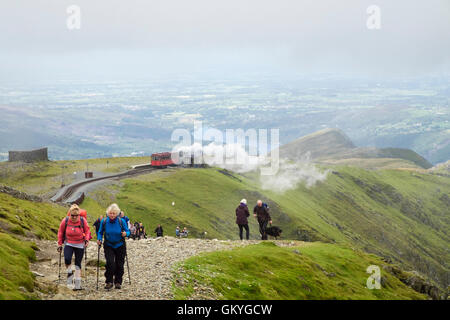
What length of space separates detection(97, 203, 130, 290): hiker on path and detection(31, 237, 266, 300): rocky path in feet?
2.24

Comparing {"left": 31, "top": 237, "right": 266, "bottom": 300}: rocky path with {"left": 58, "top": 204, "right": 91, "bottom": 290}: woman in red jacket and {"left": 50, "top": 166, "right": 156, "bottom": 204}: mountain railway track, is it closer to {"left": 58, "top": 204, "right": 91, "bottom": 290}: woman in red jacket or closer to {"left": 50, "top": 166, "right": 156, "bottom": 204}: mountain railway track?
{"left": 58, "top": 204, "right": 91, "bottom": 290}: woman in red jacket

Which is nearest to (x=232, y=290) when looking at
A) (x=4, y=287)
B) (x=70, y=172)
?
(x=4, y=287)

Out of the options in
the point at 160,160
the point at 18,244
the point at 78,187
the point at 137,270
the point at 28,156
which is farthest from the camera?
the point at 160,160

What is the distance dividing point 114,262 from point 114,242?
0.99 m

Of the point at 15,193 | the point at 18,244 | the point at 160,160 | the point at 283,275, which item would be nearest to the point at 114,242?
the point at 18,244

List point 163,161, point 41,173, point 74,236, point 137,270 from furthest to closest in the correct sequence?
point 163,161 → point 41,173 → point 137,270 → point 74,236

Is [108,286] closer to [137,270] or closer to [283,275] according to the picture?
[137,270]

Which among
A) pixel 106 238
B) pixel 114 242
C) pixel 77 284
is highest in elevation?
pixel 106 238

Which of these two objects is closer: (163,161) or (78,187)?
(78,187)

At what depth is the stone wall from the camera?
134375 mm

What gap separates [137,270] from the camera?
29.9 m

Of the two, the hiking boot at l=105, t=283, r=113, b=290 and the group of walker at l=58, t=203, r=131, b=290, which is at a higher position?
the group of walker at l=58, t=203, r=131, b=290

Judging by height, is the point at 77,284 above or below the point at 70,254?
below

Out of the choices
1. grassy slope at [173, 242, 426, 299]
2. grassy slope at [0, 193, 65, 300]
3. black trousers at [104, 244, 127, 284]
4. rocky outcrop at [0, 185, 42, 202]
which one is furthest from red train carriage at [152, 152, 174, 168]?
black trousers at [104, 244, 127, 284]
